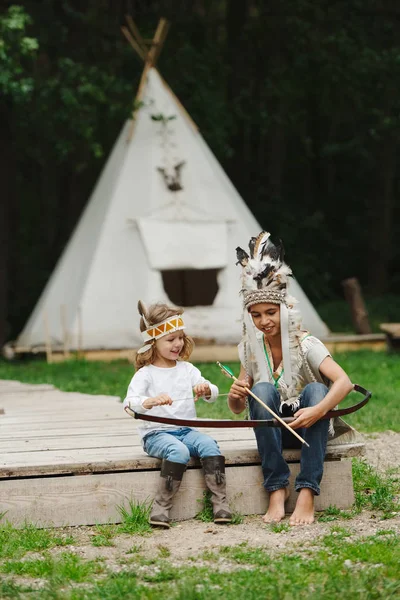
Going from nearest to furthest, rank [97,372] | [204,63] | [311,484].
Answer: [311,484], [97,372], [204,63]

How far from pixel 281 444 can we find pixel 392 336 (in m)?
8.29

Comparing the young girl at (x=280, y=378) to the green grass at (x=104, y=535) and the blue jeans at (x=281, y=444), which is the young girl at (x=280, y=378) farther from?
the green grass at (x=104, y=535)

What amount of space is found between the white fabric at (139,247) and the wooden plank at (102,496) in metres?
8.34

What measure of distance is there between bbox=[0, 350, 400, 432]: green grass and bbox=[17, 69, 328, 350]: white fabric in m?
0.71

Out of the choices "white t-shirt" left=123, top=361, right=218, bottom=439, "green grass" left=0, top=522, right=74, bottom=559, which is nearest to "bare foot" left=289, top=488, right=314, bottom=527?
"white t-shirt" left=123, top=361, right=218, bottom=439

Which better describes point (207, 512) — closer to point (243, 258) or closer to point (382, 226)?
point (243, 258)

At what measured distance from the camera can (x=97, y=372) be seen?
11.3 m

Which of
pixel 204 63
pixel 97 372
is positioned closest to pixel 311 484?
pixel 97 372

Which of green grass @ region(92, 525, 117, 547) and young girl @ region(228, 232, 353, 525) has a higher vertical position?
young girl @ region(228, 232, 353, 525)

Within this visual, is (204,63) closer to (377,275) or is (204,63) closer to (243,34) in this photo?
(243,34)

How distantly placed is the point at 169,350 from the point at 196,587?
1559mm

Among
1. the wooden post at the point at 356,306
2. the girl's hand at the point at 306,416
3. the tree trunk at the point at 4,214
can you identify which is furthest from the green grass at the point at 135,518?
the tree trunk at the point at 4,214

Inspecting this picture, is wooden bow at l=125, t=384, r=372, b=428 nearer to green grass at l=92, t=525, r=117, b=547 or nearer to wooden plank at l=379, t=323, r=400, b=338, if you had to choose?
green grass at l=92, t=525, r=117, b=547

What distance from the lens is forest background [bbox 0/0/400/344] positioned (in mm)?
14742
